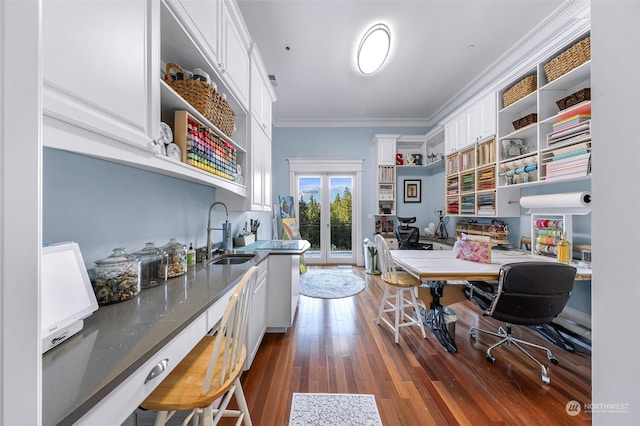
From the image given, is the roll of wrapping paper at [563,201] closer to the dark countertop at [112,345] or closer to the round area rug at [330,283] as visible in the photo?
the round area rug at [330,283]

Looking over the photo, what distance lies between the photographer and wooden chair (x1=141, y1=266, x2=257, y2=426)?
885 mm

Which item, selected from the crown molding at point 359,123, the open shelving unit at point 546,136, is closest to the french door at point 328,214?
the crown molding at point 359,123

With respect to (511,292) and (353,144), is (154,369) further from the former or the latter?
(353,144)

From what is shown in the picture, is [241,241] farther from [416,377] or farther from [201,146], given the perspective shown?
[416,377]

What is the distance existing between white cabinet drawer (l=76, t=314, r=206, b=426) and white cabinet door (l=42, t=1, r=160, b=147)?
0.75 metres

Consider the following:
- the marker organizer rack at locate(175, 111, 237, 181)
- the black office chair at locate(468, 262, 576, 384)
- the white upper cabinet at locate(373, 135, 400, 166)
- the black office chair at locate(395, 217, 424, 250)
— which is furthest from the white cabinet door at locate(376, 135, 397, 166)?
the marker organizer rack at locate(175, 111, 237, 181)

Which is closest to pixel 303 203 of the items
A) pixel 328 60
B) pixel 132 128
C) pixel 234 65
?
pixel 328 60

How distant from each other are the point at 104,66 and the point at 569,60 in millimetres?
3377

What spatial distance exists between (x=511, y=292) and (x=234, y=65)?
2703 mm

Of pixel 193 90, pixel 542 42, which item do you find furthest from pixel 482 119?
pixel 193 90

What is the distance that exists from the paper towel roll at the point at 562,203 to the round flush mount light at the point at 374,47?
2188 millimetres

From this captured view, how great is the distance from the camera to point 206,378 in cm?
90

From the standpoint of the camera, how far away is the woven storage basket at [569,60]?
2.06 metres

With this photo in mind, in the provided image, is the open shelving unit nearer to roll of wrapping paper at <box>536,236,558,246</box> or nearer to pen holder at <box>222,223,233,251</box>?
roll of wrapping paper at <box>536,236,558,246</box>
